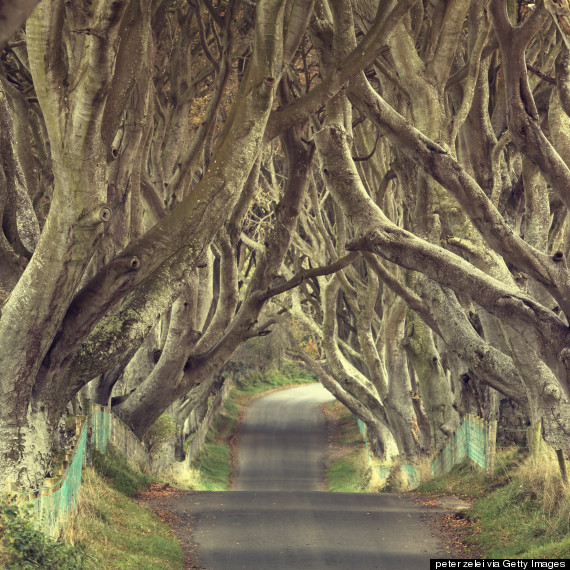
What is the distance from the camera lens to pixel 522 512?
9680mm

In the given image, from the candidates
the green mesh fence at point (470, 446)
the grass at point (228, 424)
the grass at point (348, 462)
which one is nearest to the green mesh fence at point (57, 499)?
the green mesh fence at point (470, 446)

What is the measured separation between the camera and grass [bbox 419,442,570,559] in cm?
836

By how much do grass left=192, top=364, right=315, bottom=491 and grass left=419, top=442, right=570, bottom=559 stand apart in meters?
9.09

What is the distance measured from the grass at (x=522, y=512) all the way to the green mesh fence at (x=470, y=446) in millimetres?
299

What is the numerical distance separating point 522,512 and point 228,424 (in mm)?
27060

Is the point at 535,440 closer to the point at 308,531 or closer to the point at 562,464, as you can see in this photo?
the point at 562,464

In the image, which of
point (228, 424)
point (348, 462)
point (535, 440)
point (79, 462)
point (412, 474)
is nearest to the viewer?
point (79, 462)

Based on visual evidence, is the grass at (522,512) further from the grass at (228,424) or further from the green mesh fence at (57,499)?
the grass at (228,424)

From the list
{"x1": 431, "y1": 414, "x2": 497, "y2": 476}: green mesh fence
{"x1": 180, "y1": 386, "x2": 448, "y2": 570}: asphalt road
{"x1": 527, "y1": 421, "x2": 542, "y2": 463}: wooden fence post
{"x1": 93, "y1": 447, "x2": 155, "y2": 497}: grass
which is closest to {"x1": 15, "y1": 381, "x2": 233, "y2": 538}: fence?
{"x1": 93, "y1": 447, "x2": 155, "y2": 497}: grass

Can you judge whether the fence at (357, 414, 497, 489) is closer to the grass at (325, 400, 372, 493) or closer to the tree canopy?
the tree canopy

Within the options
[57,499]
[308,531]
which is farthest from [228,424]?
[57,499]

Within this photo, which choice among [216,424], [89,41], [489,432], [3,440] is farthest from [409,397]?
[216,424]

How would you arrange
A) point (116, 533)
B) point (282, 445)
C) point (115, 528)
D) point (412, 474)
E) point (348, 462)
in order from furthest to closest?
point (282, 445) < point (348, 462) < point (412, 474) < point (115, 528) < point (116, 533)

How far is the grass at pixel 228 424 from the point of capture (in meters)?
24.2
